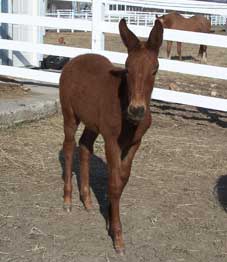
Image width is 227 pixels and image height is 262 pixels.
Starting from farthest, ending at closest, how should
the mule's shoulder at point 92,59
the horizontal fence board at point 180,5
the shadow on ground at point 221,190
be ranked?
the horizontal fence board at point 180,5 < the shadow on ground at point 221,190 < the mule's shoulder at point 92,59

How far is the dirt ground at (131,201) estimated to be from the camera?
4.27m

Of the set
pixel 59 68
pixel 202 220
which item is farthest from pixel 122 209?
pixel 59 68

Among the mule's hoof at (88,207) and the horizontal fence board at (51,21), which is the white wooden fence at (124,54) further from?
the mule's hoof at (88,207)

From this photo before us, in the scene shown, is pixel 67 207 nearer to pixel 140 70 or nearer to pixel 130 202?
pixel 130 202

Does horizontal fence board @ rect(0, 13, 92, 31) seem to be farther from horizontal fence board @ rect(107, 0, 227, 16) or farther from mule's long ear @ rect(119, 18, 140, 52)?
mule's long ear @ rect(119, 18, 140, 52)

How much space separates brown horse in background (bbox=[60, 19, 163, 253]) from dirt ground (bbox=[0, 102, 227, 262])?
0.21m

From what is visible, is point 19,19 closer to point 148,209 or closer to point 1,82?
point 1,82

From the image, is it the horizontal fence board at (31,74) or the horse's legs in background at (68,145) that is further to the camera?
the horizontal fence board at (31,74)

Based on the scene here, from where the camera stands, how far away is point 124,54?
9.07 m

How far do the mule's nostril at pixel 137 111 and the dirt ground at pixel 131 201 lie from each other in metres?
1.11

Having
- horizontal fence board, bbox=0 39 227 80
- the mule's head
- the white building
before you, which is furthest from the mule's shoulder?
the white building

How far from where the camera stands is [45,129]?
25.2 feet

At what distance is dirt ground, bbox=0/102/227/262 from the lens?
4.28 metres

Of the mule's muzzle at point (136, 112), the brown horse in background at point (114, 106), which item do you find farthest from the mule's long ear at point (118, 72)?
the mule's muzzle at point (136, 112)
